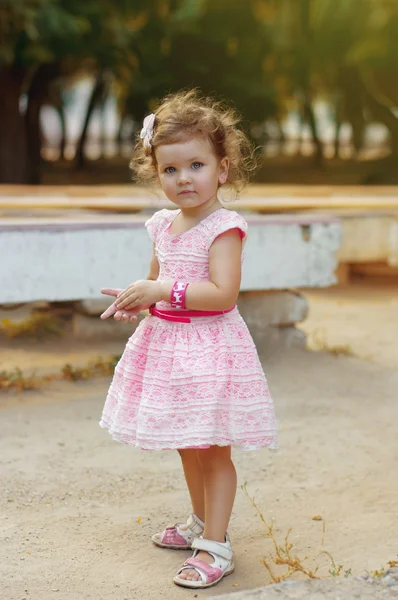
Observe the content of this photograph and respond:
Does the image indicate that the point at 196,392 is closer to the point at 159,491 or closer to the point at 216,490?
the point at 216,490

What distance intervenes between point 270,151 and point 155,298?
35.8 metres

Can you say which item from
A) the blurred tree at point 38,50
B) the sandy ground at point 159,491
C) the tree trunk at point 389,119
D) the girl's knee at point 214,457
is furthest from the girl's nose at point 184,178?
the tree trunk at point 389,119

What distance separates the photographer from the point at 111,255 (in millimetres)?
4680

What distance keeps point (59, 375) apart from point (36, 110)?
14363 mm

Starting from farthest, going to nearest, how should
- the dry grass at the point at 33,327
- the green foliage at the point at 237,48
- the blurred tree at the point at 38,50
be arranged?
1. the green foliage at the point at 237,48
2. the blurred tree at the point at 38,50
3. the dry grass at the point at 33,327

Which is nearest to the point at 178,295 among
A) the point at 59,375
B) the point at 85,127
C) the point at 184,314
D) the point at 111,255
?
the point at 184,314

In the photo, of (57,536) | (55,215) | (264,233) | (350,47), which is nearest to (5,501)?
(57,536)

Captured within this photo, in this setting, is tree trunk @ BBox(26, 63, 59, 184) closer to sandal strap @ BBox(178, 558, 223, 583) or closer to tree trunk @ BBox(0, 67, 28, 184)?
tree trunk @ BBox(0, 67, 28, 184)

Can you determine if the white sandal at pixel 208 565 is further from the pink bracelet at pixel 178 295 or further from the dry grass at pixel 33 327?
the dry grass at pixel 33 327

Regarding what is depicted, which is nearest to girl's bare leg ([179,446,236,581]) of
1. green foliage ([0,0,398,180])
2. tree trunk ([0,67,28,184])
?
green foliage ([0,0,398,180])

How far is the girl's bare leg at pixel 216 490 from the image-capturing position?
2.56m

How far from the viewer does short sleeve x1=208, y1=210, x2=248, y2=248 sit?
250 cm

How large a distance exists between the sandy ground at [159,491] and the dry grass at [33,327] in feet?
3.71

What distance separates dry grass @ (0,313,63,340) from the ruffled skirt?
10.5 ft
